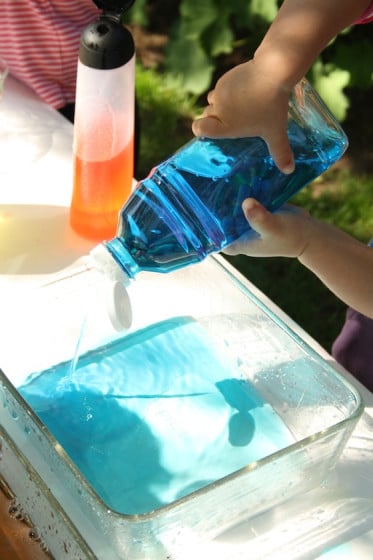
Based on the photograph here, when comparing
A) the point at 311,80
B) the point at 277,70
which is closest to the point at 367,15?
the point at 277,70

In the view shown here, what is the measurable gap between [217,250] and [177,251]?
36 millimetres

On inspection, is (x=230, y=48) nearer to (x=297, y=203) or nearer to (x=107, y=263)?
(x=297, y=203)

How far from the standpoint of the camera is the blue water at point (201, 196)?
0.81m

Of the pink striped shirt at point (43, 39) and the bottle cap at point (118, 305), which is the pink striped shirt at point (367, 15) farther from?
the pink striped shirt at point (43, 39)

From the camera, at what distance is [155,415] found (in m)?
0.86

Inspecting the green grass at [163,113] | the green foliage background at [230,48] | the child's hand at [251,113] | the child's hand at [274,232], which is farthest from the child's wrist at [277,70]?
the green grass at [163,113]

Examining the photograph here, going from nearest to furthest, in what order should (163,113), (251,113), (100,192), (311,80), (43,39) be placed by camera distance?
(251,113), (100,192), (43,39), (311,80), (163,113)

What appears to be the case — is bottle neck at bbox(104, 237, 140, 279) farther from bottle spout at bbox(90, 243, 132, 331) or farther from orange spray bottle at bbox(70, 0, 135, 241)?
orange spray bottle at bbox(70, 0, 135, 241)

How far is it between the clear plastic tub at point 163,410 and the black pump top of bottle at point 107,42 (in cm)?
21

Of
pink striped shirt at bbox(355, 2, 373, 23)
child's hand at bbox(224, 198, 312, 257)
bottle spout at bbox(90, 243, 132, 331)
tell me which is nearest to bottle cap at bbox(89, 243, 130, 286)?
bottle spout at bbox(90, 243, 132, 331)

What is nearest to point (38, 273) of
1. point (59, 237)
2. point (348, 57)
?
point (59, 237)

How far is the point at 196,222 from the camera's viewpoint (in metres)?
0.82

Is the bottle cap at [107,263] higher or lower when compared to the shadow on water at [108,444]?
higher

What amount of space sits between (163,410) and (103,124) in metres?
0.31
